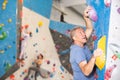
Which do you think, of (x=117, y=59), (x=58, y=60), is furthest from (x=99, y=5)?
(x=58, y=60)

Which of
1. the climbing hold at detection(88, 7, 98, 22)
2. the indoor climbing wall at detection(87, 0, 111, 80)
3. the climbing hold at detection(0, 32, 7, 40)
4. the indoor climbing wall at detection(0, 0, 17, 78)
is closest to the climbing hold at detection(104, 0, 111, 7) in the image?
the indoor climbing wall at detection(87, 0, 111, 80)

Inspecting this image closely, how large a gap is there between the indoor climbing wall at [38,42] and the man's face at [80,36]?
28 centimetres

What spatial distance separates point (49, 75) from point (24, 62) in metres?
0.27

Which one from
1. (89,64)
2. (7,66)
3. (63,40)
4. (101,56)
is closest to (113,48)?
Result: (101,56)

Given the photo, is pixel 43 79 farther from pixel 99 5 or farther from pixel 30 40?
pixel 99 5

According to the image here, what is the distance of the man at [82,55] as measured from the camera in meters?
1.50

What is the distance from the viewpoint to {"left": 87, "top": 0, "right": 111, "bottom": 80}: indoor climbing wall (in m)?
1.35

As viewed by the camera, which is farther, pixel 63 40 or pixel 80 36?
pixel 63 40

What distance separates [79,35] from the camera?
1.62 meters

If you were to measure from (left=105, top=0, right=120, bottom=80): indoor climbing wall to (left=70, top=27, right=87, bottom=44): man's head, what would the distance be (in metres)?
0.30

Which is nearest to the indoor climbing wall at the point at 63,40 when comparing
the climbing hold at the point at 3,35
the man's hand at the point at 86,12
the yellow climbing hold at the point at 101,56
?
the man's hand at the point at 86,12

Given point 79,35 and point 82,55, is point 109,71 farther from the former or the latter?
point 79,35

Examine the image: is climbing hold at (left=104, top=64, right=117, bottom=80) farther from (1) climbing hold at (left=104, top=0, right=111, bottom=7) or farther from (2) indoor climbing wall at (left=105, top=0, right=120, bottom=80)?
(1) climbing hold at (left=104, top=0, right=111, bottom=7)

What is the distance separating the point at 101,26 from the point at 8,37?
1012 mm
